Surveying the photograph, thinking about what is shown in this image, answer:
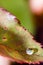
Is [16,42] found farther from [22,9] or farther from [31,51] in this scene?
[22,9]

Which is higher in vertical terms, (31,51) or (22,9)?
(22,9)

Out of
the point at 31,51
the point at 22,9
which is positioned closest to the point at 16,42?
the point at 31,51

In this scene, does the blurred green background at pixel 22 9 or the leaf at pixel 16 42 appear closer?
the leaf at pixel 16 42

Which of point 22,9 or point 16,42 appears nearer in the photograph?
point 16,42

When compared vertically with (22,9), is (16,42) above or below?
below

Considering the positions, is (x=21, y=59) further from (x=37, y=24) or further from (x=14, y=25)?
(x=37, y=24)

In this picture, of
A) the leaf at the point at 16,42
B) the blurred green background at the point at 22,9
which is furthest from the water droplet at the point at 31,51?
the blurred green background at the point at 22,9

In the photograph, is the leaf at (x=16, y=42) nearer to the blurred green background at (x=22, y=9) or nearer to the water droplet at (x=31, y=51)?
the water droplet at (x=31, y=51)

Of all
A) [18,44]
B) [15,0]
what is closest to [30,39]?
[18,44]

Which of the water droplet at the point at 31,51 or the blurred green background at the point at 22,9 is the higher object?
the blurred green background at the point at 22,9
